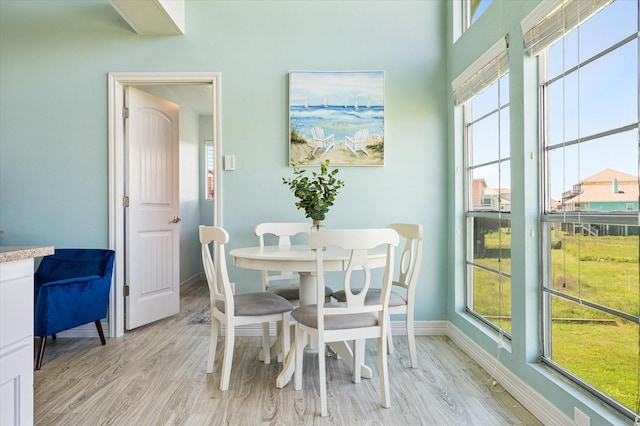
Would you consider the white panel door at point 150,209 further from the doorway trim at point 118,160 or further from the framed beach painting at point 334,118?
the framed beach painting at point 334,118

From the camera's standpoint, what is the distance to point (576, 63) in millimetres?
1808

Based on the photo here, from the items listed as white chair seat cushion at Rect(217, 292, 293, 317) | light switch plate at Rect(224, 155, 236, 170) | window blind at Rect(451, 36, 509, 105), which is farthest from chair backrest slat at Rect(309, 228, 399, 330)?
light switch plate at Rect(224, 155, 236, 170)

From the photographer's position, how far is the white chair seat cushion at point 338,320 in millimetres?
2035

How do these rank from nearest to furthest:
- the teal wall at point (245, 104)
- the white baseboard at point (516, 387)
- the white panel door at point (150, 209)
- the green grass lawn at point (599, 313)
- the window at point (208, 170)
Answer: the green grass lawn at point (599, 313), the white baseboard at point (516, 387), the teal wall at point (245, 104), the white panel door at point (150, 209), the window at point (208, 170)

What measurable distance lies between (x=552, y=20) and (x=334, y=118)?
1.72 meters

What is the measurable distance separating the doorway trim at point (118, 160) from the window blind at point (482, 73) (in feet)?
6.11

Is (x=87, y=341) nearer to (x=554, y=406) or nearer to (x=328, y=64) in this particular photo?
(x=328, y=64)

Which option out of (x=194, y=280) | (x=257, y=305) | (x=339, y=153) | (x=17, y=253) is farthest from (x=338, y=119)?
(x=194, y=280)

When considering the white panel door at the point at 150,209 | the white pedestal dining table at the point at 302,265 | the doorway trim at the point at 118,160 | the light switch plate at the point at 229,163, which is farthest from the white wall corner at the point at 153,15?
the white pedestal dining table at the point at 302,265

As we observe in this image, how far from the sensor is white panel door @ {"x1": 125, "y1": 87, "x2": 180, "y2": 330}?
344 centimetres

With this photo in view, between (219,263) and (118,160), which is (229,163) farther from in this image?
(219,263)

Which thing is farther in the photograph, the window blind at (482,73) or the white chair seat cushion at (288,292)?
the white chair seat cushion at (288,292)

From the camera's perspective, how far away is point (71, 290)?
2783mm

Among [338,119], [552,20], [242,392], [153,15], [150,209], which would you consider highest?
[153,15]
